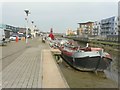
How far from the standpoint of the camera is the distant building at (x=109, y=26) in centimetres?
12056

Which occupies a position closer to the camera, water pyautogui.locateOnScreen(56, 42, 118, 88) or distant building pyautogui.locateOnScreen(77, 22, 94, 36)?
water pyautogui.locateOnScreen(56, 42, 118, 88)

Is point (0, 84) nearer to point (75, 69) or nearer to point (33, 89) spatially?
point (33, 89)

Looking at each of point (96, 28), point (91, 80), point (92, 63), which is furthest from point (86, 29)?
point (91, 80)

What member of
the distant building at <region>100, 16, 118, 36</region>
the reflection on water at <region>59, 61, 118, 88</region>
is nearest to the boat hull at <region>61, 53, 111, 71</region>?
the reflection on water at <region>59, 61, 118, 88</region>

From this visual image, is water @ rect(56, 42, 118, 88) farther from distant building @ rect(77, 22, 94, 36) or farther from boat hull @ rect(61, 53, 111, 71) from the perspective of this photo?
distant building @ rect(77, 22, 94, 36)

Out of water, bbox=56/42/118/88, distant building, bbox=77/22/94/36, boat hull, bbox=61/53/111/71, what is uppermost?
distant building, bbox=77/22/94/36

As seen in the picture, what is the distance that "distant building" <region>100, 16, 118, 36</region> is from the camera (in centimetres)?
12056

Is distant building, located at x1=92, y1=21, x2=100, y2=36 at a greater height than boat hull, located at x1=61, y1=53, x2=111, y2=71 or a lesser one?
greater

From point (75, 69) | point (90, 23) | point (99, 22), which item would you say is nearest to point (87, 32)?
point (90, 23)

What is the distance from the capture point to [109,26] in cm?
12769

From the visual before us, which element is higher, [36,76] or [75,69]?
[36,76]

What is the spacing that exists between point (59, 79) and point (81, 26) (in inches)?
7003

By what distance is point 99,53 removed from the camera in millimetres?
17844

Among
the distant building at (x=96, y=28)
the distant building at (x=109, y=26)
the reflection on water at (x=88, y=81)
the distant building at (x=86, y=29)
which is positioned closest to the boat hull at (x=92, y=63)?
the reflection on water at (x=88, y=81)
